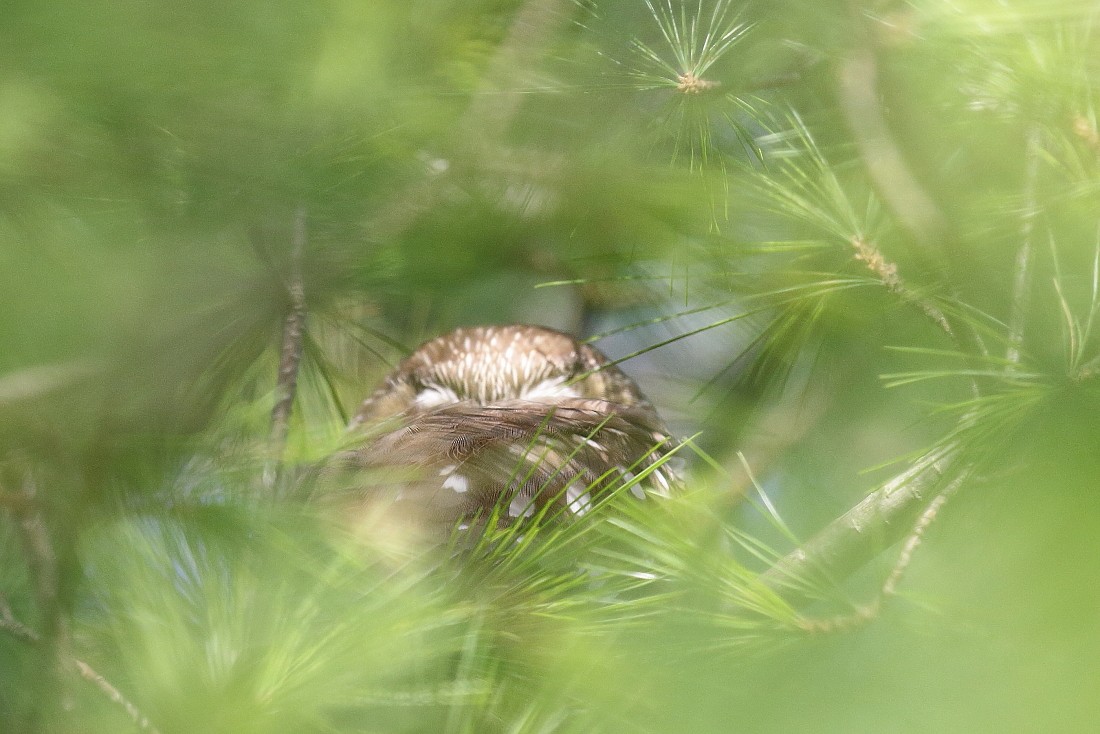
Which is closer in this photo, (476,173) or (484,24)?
(484,24)

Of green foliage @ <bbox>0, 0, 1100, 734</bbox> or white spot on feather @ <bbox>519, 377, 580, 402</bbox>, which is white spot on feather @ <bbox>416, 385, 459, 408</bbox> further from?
green foliage @ <bbox>0, 0, 1100, 734</bbox>

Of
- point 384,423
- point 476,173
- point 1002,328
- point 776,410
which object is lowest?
point 1002,328

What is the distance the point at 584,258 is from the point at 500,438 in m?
0.33

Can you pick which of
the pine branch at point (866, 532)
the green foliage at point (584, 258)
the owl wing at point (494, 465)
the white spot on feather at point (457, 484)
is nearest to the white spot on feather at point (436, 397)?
the owl wing at point (494, 465)

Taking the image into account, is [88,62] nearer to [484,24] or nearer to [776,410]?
[484,24]

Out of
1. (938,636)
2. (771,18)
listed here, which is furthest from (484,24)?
(938,636)

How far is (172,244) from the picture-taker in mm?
1160

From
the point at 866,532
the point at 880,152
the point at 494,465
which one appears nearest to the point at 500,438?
the point at 494,465

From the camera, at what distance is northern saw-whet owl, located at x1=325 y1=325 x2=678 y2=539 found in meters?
1.23

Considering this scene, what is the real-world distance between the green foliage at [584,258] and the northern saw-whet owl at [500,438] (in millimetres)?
150

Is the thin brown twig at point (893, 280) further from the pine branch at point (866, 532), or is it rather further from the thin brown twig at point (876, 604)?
the thin brown twig at point (876, 604)

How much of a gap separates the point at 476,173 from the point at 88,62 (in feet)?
2.53

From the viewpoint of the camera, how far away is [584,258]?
4.77 ft

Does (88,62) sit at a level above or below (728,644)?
above
